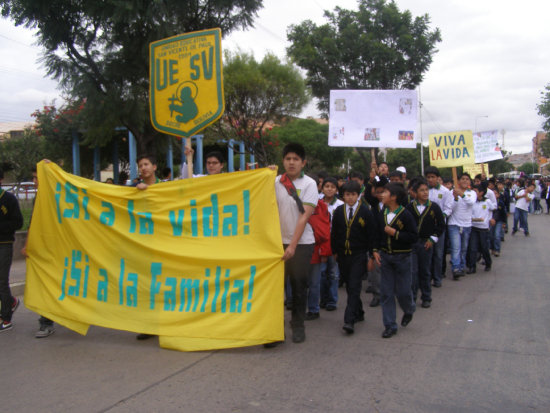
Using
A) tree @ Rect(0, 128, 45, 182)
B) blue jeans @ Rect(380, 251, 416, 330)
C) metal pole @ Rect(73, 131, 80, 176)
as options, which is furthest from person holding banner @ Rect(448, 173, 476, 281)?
tree @ Rect(0, 128, 45, 182)

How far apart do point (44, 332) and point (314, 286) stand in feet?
10.1

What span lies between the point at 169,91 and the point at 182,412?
12.9 ft

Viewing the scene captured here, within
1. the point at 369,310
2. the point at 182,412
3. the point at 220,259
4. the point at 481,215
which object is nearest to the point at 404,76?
the point at 481,215

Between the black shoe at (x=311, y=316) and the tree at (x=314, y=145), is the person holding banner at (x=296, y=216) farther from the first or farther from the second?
the tree at (x=314, y=145)

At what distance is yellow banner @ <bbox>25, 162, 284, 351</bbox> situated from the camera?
4.57 meters

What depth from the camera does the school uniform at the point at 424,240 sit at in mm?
6496

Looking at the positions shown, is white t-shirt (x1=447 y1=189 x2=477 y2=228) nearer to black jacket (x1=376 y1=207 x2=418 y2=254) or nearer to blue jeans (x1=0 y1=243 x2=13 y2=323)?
black jacket (x1=376 y1=207 x2=418 y2=254)

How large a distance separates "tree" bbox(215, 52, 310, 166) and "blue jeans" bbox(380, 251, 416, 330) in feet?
45.7

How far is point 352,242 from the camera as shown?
533 cm

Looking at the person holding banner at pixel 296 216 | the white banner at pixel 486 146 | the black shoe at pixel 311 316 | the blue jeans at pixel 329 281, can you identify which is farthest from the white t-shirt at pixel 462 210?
the white banner at pixel 486 146

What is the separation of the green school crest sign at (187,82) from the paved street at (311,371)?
2.62 meters

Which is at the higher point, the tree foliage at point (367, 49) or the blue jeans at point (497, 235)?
the tree foliage at point (367, 49)

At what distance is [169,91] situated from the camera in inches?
235

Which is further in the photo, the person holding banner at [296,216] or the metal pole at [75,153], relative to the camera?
the metal pole at [75,153]
